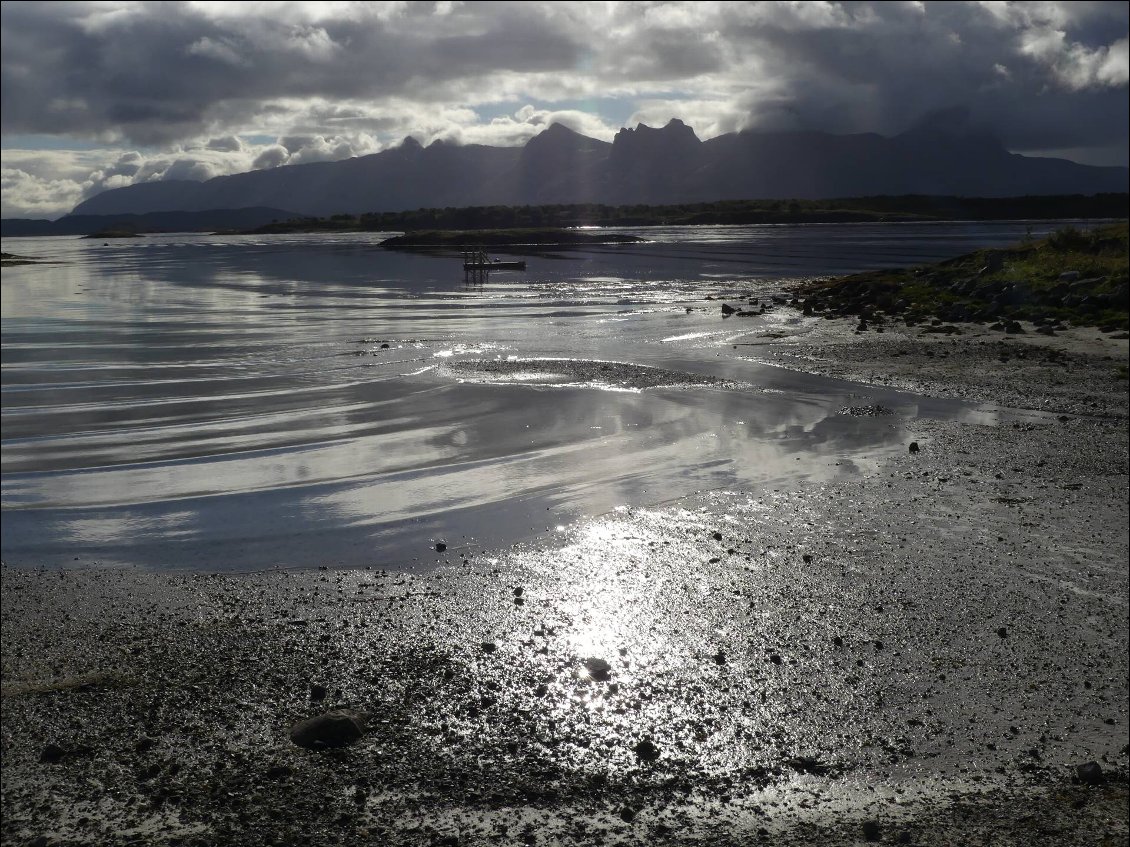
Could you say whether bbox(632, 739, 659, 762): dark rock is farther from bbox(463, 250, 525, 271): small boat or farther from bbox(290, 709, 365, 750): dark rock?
bbox(463, 250, 525, 271): small boat

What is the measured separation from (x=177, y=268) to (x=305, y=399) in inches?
3404

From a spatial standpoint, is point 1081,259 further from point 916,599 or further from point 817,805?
point 817,805

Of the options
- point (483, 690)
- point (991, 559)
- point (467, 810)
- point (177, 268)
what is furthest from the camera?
point (177, 268)

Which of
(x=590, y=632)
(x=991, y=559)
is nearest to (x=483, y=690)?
(x=590, y=632)

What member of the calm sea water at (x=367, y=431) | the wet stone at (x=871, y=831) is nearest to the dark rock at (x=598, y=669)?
the wet stone at (x=871, y=831)

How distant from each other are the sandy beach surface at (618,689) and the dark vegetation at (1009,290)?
2304 cm

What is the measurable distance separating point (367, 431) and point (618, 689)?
1293cm

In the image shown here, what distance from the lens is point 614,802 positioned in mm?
7398

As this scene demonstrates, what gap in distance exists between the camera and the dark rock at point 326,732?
813 centimetres

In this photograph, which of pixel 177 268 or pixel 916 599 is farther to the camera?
pixel 177 268

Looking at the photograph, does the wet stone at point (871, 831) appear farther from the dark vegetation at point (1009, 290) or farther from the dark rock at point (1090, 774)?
the dark vegetation at point (1009, 290)

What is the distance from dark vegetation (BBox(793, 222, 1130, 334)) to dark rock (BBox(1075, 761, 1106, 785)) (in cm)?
2726

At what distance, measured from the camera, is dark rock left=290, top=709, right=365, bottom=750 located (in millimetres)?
8133

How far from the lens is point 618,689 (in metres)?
9.01
